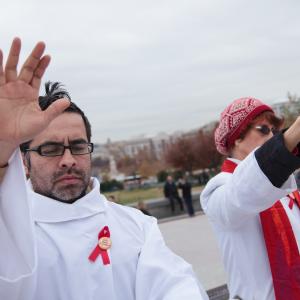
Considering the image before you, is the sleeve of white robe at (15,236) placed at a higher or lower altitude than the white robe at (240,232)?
higher

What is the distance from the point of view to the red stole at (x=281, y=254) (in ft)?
6.64

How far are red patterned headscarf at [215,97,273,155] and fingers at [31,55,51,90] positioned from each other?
113 cm

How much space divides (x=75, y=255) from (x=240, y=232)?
2.62 feet

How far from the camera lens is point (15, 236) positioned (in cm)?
150

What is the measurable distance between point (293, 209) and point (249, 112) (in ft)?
1.70

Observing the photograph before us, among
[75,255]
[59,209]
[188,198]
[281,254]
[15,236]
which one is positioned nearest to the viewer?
[15,236]

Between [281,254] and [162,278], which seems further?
[281,254]

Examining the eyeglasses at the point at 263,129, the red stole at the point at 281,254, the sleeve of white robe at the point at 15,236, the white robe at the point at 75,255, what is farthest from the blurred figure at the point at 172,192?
the sleeve of white robe at the point at 15,236

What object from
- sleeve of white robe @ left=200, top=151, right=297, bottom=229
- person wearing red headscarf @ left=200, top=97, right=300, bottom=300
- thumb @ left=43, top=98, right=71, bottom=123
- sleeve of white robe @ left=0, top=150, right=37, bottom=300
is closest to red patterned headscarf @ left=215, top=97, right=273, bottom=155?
person wearing red headscarf @ left=200, top=97, right=300, bottom=300

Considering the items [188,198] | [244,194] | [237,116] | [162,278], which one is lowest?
[188,198]

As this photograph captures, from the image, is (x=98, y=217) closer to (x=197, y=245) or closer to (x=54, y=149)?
(x=54, y=149)

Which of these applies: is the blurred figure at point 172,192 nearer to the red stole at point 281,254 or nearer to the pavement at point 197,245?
the pavement at point 197,245

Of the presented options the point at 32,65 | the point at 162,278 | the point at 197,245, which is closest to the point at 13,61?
the point at 32,65

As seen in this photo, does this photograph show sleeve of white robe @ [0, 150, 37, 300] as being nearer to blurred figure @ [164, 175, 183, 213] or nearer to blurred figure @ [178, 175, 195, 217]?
blurred figure @ [178, 175, 195, 217]
